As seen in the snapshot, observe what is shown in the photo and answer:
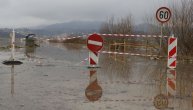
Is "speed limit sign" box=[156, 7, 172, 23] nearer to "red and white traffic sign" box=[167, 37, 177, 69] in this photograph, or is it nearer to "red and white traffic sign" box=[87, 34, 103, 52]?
A: "red and white traffic sign" box=[167, 37, 177, 69]

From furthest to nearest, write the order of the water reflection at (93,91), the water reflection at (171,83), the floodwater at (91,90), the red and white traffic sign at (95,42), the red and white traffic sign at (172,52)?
the red and white traffic sign at (172,52)
the red and white traffic sign at (95,42)
the water reflection at (171,83)
the water reflection at (93,91)
the floodwater at (91,90)

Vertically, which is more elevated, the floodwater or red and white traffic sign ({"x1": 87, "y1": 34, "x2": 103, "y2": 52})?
red and white traffic sign ({"x1": 87, "y1": 34, "x2": 103, "y2": 52})

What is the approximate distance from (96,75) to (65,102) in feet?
18.3

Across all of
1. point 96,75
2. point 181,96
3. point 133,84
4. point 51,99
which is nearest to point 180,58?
point 96,75

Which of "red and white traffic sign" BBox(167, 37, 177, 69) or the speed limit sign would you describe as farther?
the speed limit sign

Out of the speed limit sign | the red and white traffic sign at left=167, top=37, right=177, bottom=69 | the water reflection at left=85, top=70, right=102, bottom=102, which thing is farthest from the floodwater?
the speed limit sign

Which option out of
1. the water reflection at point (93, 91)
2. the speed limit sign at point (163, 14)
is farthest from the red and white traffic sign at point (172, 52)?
the water reflection at point (93, 91)

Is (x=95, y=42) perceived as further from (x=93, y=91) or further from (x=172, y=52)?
(x=93, y=91)

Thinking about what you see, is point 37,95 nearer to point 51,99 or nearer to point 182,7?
point 51,99

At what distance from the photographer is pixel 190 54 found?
25.3 metres

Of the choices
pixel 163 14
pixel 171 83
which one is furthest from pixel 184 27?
pixel 171 83

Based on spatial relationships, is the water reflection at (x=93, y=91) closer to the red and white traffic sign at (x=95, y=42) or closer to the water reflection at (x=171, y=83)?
the water reflection at (x=171, y=83)

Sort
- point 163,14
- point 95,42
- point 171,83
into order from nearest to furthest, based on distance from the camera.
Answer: point 171,83, point 95,42, point 163,14

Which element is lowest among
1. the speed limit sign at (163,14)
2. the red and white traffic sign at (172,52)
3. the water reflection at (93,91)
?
the water reflection at (93,91)
